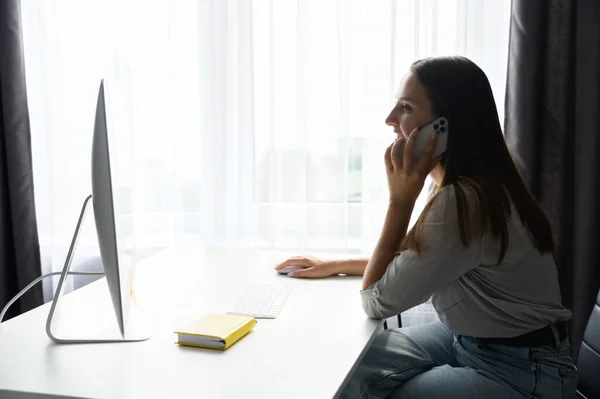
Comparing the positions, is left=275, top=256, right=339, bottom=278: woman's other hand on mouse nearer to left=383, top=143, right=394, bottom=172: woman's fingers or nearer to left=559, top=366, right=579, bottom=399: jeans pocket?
left=383, top=143, right=394, bottom=172: woman's fingers

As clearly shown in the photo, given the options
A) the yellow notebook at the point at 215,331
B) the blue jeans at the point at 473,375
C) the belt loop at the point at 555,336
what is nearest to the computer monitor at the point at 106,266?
the yellow notebook at the point at 215,331

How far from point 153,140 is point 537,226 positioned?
5.94 ft

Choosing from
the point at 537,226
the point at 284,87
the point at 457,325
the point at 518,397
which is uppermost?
the point at 284,87

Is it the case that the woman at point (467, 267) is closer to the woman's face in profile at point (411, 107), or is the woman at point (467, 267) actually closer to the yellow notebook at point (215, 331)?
the woman's face in profile at point (411, 107)

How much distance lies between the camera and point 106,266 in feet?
3.48

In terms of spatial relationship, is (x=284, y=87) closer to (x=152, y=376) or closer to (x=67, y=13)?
(x=67, y=13)

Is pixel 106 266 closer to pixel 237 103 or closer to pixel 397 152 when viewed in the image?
pixel 397 152

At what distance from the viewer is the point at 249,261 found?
1.82 meters

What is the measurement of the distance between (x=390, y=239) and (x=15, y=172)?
6.43ft

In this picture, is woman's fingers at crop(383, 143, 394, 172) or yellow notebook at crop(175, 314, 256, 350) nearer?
yellow notebook at crop(175, 314, 256, 350)

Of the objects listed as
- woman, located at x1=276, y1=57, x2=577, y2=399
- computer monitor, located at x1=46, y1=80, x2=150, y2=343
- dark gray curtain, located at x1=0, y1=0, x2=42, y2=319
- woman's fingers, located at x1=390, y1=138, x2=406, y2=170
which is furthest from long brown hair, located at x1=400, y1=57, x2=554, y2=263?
dark gray curtain, located at x1=0, y1=0, x2=42, y2=319

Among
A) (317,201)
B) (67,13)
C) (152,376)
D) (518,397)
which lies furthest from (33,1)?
(518,397)

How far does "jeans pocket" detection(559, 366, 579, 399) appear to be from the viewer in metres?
1.21

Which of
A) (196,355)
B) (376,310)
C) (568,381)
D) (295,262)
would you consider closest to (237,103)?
(295,262)
